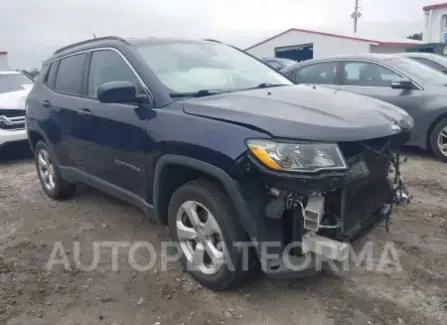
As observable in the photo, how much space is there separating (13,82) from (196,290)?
7.51 m

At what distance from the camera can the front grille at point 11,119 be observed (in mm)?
7508

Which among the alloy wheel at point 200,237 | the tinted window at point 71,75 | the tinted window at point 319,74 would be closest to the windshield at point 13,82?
the tinted window at point 71,75

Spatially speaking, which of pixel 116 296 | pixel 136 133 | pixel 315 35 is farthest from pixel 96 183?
pixel 315 35

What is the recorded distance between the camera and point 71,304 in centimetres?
322

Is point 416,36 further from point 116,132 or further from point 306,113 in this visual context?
point 306,113

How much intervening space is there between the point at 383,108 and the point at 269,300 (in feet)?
5.17

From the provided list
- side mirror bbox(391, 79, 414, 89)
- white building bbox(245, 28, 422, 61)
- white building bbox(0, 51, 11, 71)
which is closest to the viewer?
side mirror bbox(391, 79, 414, 89)

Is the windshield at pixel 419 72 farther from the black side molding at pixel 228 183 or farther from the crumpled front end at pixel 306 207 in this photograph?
the black side molding at pixel 228 183

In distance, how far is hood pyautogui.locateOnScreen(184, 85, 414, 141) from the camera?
8.95 feet

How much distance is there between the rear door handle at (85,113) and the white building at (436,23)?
26430 mm

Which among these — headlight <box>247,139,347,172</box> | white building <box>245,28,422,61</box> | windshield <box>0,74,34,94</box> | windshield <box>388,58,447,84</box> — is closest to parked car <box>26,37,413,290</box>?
headlight <box>247,139,347,172</box>

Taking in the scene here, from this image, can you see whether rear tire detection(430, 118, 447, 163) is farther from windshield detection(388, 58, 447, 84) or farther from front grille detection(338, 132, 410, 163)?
front grille detection(338, 132, 410, 163)

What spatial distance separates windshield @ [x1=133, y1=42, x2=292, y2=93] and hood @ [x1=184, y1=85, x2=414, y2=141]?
0.94ft

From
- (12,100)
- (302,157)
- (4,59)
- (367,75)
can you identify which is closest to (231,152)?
(302,157)
